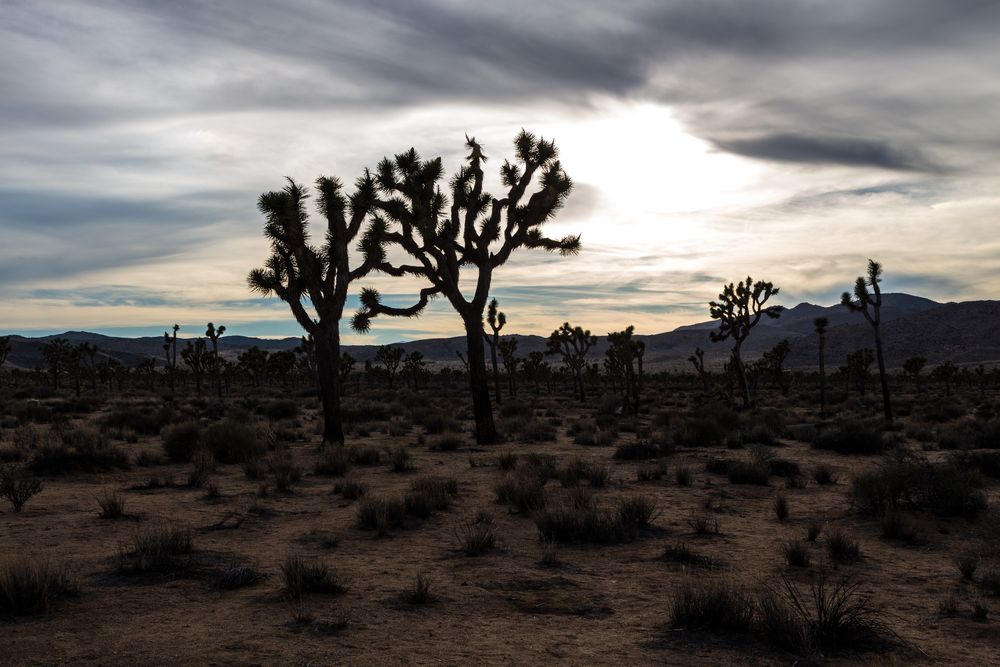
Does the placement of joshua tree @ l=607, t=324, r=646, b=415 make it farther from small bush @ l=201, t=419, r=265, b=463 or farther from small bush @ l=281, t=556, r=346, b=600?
small bush @ l=281, t=556, r=346, b=600

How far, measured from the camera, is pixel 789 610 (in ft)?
19.9

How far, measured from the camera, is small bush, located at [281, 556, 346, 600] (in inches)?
261

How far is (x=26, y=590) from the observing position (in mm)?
5988

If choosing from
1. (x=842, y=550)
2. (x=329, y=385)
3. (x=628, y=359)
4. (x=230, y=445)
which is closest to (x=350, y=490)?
(x=230, y=445)

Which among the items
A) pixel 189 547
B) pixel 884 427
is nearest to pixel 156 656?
pixel 189 547

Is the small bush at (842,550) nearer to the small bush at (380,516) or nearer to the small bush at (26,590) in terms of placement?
the small bush at (380,516)

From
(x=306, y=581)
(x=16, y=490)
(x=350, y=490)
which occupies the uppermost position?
(x=16, y=490)

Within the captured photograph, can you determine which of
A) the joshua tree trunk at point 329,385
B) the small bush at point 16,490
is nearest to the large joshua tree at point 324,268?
the joshua tree trunk at point 329,385

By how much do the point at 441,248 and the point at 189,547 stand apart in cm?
1337

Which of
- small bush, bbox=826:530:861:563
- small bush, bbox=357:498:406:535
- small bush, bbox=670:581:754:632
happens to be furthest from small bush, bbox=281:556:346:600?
small bush, bbox=826:530:861:563

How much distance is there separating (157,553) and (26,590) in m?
1.63

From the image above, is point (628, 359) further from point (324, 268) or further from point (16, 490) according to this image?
point (16, 490)

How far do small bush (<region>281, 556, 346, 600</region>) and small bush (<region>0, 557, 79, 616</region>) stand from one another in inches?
80.7

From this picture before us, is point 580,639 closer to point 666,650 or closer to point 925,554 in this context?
point 666,650
